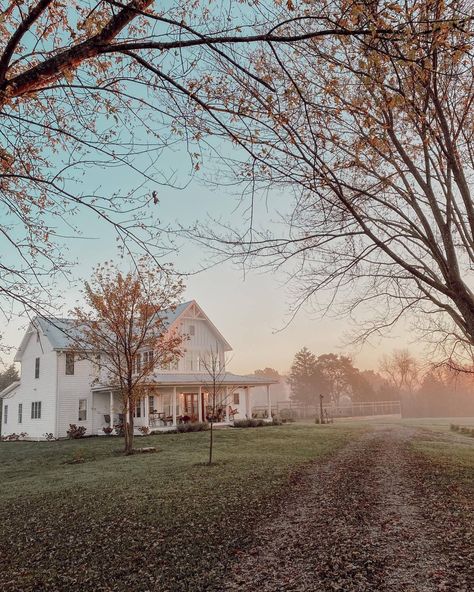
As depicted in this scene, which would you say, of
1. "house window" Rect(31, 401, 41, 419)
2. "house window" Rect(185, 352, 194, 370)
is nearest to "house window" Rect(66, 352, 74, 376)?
"house window" Rect(31, 401, 41, 419)

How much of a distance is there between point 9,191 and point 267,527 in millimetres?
5975

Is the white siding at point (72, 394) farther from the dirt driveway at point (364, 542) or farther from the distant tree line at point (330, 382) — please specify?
the distant tree line at point (330, 382)

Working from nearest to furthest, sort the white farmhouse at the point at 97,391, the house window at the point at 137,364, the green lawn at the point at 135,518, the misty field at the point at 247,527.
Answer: the misty field at the point at 247,527, the green lawn at the point at 135,518, the house window at the point at 137,364, the white farmhouse at the point at 97,391

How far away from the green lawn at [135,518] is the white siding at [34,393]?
1336 centimetres

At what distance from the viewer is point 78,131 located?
6.18 metres

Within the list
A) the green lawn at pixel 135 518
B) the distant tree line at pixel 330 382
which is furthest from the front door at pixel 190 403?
the distant tree line at pixel 330 382

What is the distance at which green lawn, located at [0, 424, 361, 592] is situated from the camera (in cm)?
522

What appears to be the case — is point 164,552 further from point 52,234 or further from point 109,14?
point 109,14

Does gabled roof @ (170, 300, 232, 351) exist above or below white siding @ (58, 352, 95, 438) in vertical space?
above

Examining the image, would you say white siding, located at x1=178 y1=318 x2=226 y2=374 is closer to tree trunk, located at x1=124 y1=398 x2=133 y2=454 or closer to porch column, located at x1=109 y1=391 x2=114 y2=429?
porch column, located at x1=109 y1=391 x2=114 y2=429

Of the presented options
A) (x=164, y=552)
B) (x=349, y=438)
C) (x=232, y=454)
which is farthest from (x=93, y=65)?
(x=349, y=438)

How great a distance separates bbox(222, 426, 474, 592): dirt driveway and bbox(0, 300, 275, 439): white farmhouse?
18.4m

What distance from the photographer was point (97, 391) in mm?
29156

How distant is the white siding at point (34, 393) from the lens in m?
28.3
